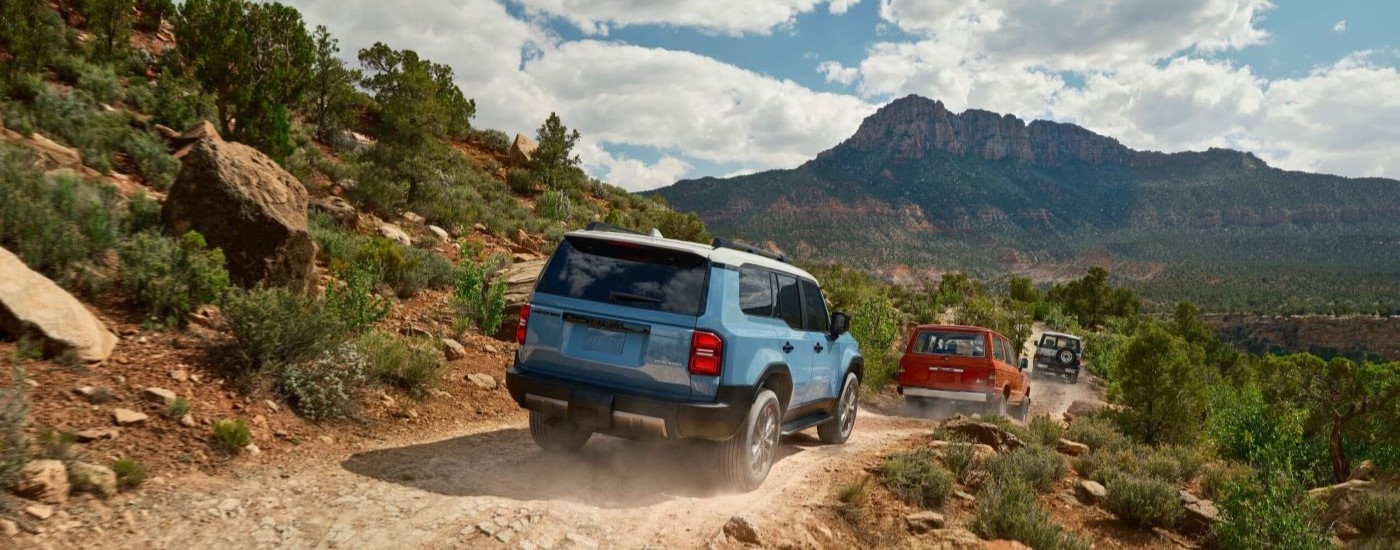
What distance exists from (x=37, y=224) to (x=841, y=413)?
8569 millimetres

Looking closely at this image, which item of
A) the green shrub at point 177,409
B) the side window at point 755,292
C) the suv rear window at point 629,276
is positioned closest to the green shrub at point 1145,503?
the side window at point 755,292

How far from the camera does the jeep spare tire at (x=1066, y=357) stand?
2631cm

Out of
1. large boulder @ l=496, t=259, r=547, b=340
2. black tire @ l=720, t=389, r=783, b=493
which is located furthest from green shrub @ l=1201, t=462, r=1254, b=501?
large boulder @ l=496, t=259, r=547, b=340

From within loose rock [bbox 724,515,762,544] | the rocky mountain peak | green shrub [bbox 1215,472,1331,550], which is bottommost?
loose rock [bbox 724,515,762,544]

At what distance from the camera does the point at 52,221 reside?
6961 mm

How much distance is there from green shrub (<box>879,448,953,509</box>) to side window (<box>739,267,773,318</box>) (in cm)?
202

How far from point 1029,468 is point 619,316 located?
15.5 feet

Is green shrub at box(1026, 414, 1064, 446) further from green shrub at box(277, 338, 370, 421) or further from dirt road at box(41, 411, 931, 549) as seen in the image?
green shrub at box(277, 338, 370, 421)

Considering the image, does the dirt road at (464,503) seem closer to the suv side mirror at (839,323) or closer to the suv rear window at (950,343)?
the suv side mirror at (839,323)

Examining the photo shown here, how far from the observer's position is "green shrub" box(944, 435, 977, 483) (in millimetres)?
7191

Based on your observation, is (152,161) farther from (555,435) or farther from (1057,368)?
(1057,368)

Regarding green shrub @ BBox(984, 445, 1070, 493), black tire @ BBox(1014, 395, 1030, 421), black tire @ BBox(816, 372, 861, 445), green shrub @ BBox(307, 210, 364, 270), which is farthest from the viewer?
black tire @ BBox(1014, 395, 1030, 421)

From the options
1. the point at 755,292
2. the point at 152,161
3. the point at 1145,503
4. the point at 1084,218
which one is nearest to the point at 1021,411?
the point at 1145,503

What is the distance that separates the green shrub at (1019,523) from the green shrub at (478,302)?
7.97 meters
